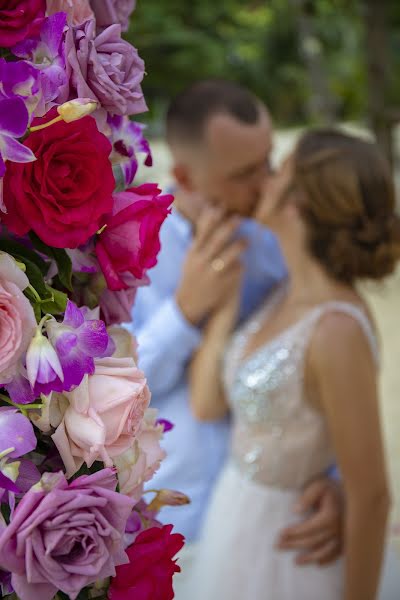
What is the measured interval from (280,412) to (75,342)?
55.4 inches

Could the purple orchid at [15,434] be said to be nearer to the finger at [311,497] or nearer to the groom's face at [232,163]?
the finger at [311,497]

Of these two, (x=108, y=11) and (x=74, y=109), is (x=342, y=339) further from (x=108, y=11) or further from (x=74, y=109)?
(x=74, y=109)

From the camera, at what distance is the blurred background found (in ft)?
21.4

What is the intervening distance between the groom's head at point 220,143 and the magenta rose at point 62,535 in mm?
1753

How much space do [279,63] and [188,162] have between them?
15.7 metres

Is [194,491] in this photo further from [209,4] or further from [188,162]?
[209,4]

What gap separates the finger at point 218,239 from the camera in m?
2.18

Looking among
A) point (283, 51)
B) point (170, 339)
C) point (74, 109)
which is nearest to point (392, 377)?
point (170, 339)

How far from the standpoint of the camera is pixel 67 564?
701 mm

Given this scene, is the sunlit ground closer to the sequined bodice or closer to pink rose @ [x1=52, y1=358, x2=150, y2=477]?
the sequined bodice

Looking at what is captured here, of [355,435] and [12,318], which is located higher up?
[12,318]

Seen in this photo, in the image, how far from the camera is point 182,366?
241 cm

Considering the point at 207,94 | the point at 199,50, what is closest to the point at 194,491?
→ the point at 207,94

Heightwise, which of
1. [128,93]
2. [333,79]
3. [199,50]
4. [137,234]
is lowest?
[333,79]
